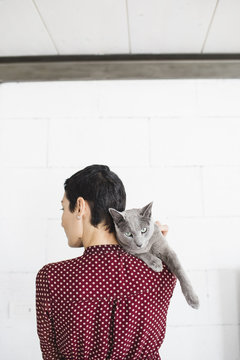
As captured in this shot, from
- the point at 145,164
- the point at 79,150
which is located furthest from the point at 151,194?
the point at 79,150

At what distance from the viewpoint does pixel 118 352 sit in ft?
2.80

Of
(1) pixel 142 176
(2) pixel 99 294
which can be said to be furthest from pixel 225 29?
(2) pixel 99 294

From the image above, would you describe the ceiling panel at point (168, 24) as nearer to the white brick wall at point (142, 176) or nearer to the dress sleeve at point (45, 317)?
the white brick wall at point (142, 176)

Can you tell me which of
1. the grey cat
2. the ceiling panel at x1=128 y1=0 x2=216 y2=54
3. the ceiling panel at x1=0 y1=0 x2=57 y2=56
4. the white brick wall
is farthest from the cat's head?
the ceiling panel at x1=0 y1=0 x2=57 y2=56

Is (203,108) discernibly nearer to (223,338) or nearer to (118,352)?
(223,338)

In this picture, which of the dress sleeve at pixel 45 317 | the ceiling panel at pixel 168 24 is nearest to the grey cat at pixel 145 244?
the dress sleeve at pixel 45 317

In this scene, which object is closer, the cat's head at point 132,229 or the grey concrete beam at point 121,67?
the cat's head at point 132,229

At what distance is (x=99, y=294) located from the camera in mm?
824

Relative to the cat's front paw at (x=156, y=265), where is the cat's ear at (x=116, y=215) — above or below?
above

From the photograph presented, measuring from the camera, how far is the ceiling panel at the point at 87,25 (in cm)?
147

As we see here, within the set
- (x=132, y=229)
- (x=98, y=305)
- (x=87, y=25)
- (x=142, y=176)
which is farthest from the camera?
(x=142, y=176)

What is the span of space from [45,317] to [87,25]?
1368 mm

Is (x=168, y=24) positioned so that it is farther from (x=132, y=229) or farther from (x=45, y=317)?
(x=45, y=317)

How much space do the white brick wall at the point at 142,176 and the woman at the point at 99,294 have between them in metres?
0.79
